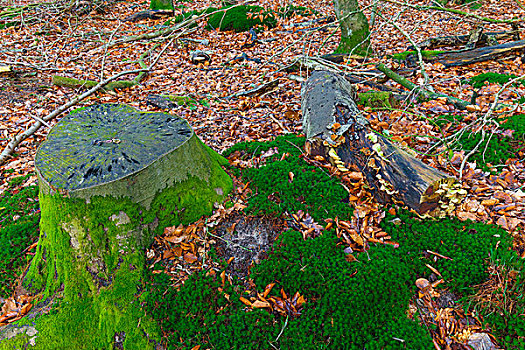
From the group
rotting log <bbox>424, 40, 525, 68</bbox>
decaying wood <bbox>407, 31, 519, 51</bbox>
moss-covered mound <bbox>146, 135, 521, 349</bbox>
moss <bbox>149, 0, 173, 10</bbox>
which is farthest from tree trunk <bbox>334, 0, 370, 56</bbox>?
moss <bbox>149, 0, 173, 10</bbox>

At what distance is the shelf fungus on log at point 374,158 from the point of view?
2896 millimetres

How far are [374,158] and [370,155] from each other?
51mm

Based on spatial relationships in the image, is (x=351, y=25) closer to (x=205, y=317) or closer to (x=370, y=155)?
(x=370, y=155)

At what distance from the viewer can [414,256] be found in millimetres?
2771

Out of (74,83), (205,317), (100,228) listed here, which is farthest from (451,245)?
(74,83)

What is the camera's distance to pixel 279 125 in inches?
185

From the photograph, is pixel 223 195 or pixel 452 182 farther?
pixel 223 195

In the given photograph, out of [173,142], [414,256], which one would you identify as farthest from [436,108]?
[173,142]

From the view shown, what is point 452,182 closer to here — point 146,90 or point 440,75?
point 440,75

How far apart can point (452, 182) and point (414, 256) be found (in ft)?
2.50

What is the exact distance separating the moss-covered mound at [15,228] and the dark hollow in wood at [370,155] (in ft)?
10.2

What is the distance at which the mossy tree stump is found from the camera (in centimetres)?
237

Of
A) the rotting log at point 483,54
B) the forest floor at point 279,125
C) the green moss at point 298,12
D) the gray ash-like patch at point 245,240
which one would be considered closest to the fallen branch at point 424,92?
the forest floor at point 279,125

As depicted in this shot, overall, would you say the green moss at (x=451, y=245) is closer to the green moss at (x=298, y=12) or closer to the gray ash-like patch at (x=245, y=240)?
the gray ash-like patch at (x=245, y=240)
